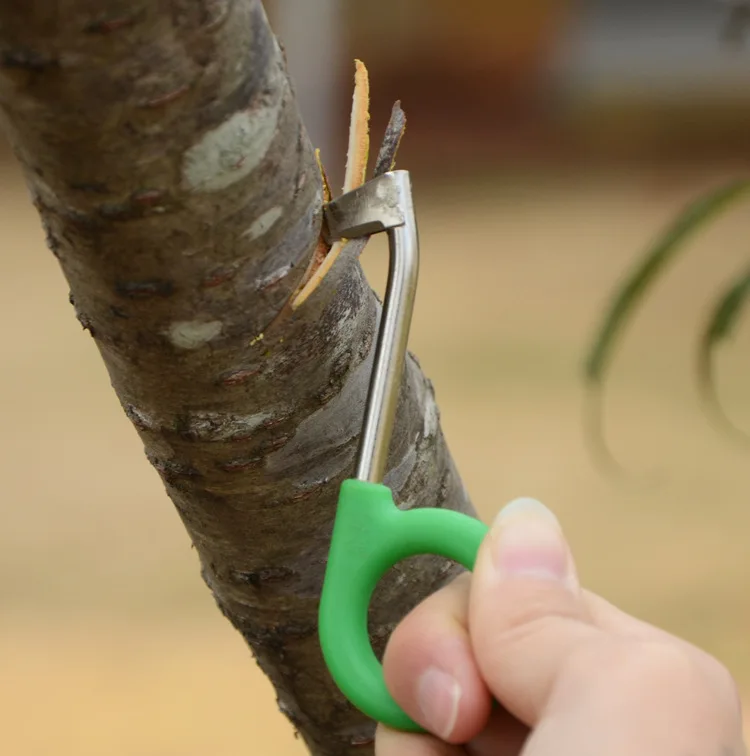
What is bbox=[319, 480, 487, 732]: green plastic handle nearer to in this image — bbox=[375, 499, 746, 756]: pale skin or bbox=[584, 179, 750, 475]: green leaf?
bbox=[375, 499, 746, 756]: pale skin

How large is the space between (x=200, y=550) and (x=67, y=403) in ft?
3.95

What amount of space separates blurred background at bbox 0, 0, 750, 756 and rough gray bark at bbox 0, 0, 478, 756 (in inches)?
16.1

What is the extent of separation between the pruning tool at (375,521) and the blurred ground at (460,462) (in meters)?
0.70

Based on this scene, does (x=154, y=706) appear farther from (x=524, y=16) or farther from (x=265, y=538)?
(x=524, y=16)

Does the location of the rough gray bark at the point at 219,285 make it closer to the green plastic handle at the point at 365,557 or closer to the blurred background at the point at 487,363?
the green plastic handle at the point at 365,557

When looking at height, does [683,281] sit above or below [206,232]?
above

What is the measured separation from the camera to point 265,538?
25 cm

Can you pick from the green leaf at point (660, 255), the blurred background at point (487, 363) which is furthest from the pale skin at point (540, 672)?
the blurred background at point (487, 363)

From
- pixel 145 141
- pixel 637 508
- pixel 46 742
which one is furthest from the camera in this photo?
pixel 637 508

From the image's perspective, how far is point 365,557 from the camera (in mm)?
230

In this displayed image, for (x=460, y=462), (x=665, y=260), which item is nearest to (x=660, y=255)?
(x=665, y=260)

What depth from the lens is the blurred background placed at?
37.9 inches

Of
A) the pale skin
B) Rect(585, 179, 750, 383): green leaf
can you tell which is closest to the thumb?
the pale skin

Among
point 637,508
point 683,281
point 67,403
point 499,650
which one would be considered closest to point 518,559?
point 499,650
